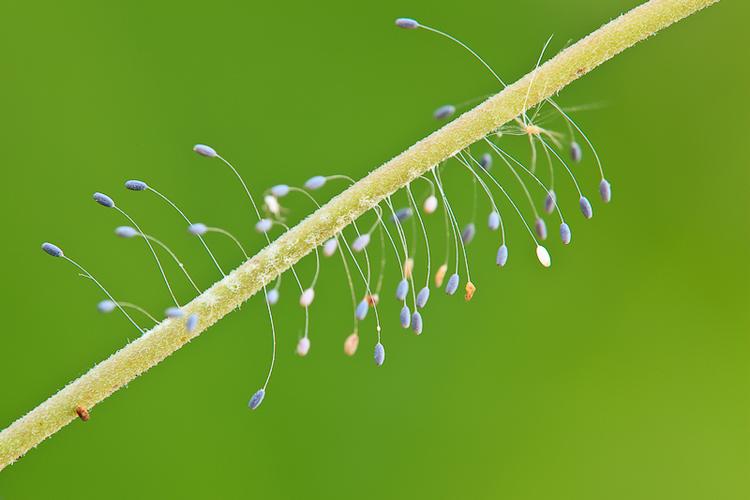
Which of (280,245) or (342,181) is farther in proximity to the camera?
(342,181)

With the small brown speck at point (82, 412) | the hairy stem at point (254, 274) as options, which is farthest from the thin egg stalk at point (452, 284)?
the small brown speck at point (82, 412)

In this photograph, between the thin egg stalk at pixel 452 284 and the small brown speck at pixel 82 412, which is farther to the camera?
the thin egg stalk at pixel 452 284

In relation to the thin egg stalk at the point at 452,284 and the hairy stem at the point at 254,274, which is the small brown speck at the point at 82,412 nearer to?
the hairy stem at the point at 254,274

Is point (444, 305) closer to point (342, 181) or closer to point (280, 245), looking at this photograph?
point (342, 181)

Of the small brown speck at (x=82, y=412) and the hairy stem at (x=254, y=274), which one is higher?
the hairy stem at (x=254, y=274)

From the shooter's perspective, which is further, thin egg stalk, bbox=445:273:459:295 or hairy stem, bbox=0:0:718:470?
thin egg stalk, bbox=445:273:459:295

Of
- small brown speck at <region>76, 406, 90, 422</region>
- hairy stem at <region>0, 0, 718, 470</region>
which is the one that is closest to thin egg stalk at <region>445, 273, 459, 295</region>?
hairy stem at <region>0, 0, 718, 470</region>

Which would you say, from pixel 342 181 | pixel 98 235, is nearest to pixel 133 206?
pixel 98 235

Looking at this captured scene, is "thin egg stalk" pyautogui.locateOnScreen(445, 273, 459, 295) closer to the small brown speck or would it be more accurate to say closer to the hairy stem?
the hairy stem

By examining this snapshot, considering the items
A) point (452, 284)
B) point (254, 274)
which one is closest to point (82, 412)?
point (254, 274)
